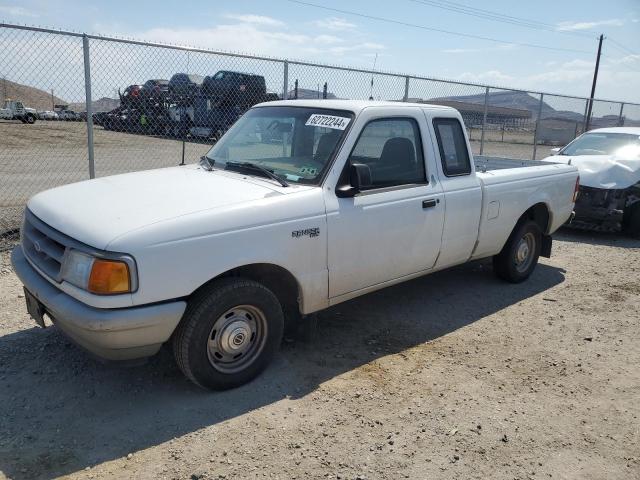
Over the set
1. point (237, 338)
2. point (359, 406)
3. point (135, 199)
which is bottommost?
point (359, 406)

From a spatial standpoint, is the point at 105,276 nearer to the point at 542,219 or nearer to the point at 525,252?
the point at 525,252

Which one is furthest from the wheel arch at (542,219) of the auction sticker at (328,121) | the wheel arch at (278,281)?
the wheel arch at (278,281)

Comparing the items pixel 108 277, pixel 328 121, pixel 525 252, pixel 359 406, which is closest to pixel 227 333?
pixel 108 277

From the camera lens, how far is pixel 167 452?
2928mm

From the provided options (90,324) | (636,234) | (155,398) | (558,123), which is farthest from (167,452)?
(558,123)

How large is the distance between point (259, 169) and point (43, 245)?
5.05ft

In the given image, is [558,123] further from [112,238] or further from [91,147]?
[112,238]

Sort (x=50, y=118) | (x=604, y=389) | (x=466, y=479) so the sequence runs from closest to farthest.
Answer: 1. (x=466, y=479)
2. (x=604, y=389)
3. (x=50, y=118)

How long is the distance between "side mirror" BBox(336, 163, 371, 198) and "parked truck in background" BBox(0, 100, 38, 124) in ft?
48.8

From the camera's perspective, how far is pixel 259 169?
394cm

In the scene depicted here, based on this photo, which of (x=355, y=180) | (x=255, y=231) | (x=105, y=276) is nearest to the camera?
(x=105, y=276)

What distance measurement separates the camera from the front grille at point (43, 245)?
3.17m

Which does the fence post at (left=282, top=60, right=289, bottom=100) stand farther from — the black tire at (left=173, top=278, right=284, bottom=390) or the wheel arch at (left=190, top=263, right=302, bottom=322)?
the black tire at (left=173, top=278, right=284, bottom=390)

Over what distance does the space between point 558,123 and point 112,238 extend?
901 inches
